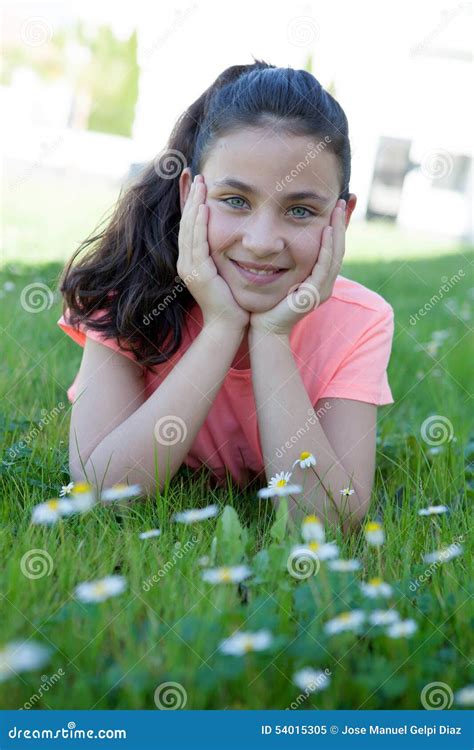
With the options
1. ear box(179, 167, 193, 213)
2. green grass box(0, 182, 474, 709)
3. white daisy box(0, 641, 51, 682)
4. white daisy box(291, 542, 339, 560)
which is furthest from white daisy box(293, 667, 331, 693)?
ear box(179, 167, 193, 213)

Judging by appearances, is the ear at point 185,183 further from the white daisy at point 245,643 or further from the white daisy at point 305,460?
the white daisy at point 245,643

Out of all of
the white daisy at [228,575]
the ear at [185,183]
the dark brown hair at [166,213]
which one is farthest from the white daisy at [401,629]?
the ear at [185,183]

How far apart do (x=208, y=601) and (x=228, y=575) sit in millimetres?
58

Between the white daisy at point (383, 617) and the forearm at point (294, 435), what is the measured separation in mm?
584

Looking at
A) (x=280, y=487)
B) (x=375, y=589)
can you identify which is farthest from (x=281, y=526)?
(x=375, y=589)

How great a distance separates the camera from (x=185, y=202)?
7.88 feet

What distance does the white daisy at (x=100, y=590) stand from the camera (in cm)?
146

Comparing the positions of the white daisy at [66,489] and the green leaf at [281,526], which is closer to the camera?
the green leaf at [281,526]

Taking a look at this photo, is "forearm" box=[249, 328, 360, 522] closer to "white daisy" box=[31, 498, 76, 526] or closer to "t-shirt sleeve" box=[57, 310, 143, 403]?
"t-shirt sleeve" box=[57, 310, 143, 403]

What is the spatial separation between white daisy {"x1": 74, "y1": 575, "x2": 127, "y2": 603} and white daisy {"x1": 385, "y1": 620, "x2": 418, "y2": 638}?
0.46m

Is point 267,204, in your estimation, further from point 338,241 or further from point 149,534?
point 149,534

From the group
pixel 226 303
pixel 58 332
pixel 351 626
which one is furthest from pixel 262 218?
pixel 58 332

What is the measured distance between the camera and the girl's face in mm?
2123
